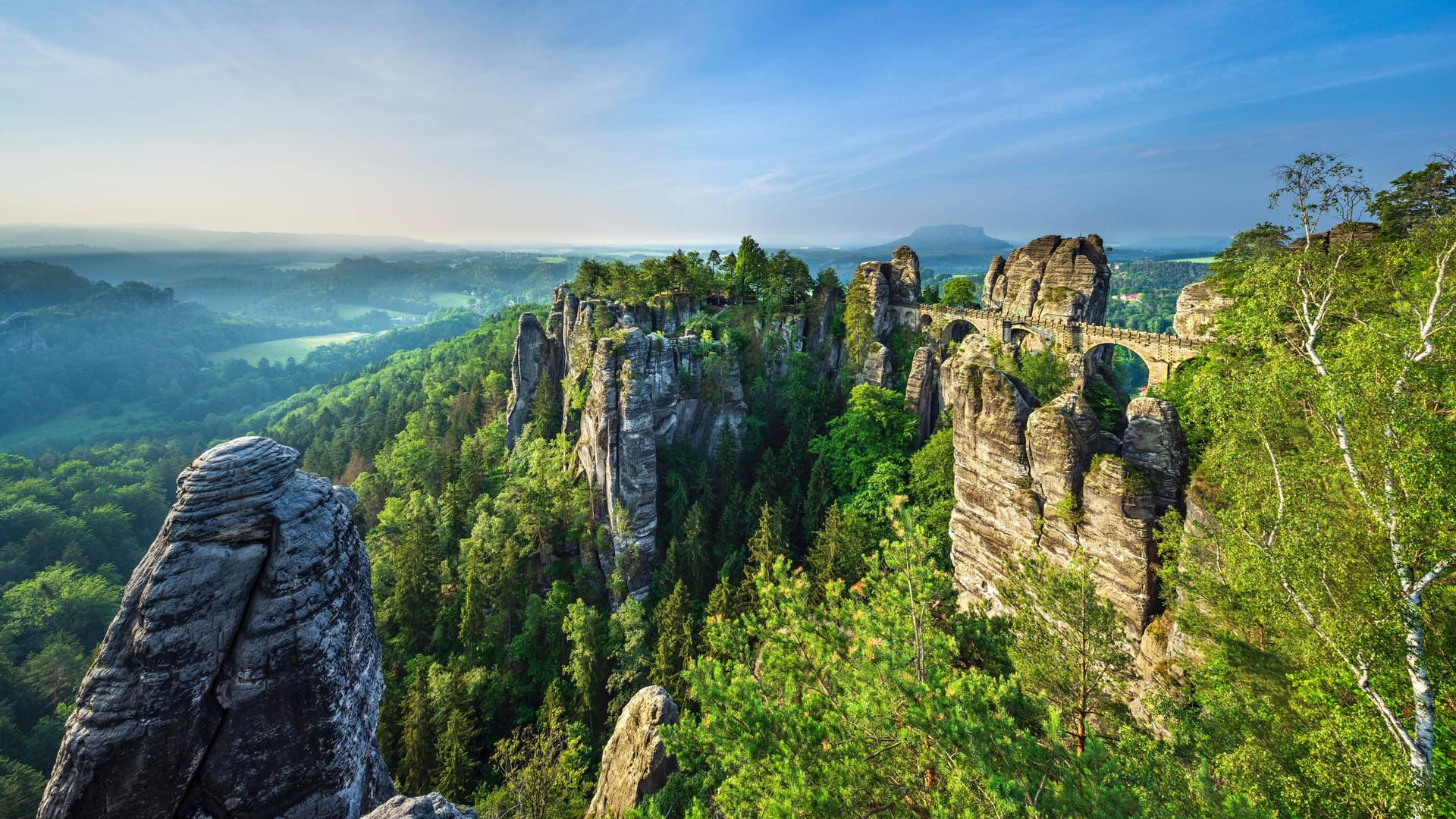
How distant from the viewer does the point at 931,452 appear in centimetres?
2594

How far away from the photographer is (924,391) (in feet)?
104

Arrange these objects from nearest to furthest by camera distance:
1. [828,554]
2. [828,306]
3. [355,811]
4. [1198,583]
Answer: [355,811] < [1198,583] < [828,554] < [828,306]

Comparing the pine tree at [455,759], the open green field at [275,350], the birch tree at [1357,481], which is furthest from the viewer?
the open green field at [275,350]

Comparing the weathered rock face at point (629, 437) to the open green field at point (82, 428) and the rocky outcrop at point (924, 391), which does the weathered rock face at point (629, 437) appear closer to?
the rocky outcrop at point (924, 391)

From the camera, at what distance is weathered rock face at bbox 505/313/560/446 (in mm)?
42781

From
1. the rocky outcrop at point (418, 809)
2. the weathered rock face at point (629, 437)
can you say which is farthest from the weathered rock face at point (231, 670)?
the weathered rock face at point (629, 437)

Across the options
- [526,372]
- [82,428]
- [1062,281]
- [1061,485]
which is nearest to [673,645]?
[1061,485]

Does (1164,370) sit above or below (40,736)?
above

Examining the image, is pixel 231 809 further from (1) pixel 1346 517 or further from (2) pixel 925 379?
(2) pixel 925 379

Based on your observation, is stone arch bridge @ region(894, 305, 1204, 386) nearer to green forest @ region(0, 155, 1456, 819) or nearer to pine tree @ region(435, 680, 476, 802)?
green forest @ region(0, 155, 1456, 819)

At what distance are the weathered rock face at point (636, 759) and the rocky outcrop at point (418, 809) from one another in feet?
26.1

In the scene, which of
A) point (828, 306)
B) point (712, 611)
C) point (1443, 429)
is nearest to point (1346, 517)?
point (1443, 429)

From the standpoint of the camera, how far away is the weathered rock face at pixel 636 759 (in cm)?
1275

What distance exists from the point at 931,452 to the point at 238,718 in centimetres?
2597
